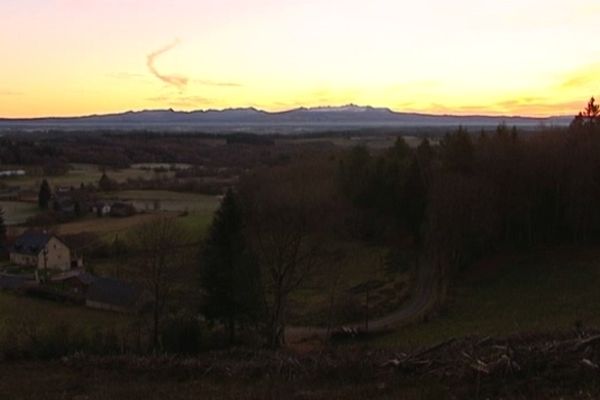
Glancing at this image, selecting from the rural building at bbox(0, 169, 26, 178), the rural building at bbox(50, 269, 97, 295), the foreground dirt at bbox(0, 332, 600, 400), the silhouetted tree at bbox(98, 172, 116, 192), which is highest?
the foreground dirt at bbox(0, 332, 600, 400)

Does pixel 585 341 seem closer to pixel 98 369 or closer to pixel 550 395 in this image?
pixel 550 395

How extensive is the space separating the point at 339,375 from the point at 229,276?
14762mm

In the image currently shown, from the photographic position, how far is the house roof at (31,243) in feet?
163

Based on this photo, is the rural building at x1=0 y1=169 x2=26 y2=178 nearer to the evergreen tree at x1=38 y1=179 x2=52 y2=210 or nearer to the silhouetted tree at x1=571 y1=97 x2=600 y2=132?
the evergreen tree at x1=38 y1=179 x2=52 y2=210

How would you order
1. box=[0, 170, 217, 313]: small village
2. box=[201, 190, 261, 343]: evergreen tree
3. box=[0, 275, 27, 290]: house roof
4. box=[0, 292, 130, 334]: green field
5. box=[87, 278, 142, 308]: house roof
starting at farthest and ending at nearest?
box=[0, 275, 27, 290]: house roof < box=[0, 170, 217, 313]: small village < box=[87, 278, 142, 308]: house roof < box=[0, 292, 130, 334]: green field < box=[201, 190, 261, 343]: evergreen tree

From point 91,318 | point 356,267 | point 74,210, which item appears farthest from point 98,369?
point 74,210

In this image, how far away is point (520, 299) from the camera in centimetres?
3012

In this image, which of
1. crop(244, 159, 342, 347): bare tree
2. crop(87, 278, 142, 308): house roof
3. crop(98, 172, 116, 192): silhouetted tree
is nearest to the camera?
crop(244, 159, 342, 347): bare tree

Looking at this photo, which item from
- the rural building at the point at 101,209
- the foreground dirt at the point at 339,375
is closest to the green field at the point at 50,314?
the foreground dirt at the point at 339,375

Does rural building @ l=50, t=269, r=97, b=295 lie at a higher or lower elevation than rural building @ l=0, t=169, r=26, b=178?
lower

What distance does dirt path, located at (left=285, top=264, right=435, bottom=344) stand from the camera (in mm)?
26817

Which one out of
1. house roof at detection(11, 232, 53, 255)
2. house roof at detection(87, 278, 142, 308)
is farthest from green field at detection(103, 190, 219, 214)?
house roof at detection(87, 278, 142, 308)

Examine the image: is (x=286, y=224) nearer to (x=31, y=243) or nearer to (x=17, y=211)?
(x=31, y=243)

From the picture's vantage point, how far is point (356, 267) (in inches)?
1609
